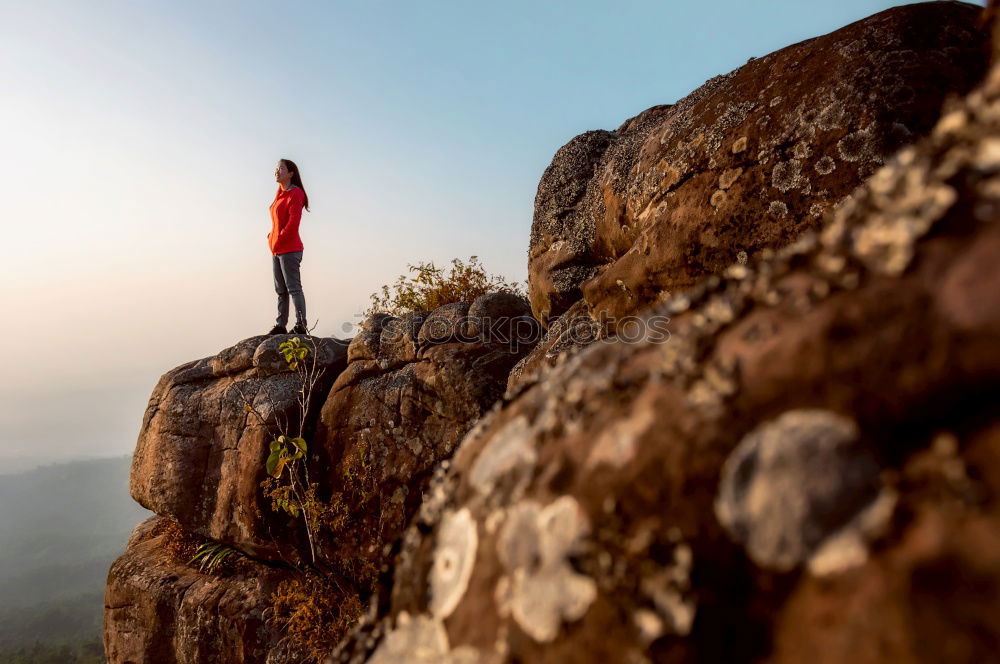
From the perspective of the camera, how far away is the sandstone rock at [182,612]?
309 inches

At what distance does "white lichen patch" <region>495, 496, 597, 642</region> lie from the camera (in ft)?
3.18

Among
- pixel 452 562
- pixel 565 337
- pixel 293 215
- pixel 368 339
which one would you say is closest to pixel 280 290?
pixel 293 215

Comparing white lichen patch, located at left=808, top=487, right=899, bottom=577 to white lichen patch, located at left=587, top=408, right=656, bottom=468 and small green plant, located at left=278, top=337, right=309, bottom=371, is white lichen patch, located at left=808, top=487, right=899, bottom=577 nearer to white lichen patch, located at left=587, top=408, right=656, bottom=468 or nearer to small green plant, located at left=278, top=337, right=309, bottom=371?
white lichen patch, located at left=587, top=408, right=656, bottom=468

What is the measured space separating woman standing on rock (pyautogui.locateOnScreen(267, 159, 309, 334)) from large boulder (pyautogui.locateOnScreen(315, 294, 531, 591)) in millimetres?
2393

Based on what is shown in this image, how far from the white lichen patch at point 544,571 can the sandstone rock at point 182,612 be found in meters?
8.20

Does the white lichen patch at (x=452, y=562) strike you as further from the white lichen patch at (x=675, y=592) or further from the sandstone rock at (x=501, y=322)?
the sandstone rock at (x=501, y=322)

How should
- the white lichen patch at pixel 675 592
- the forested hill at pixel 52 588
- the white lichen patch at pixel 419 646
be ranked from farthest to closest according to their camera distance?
1. the forested hill at pixel 52 588
2. the white lichen patch at pixel 419 646
3. the white lichen patch at pixel 675 592

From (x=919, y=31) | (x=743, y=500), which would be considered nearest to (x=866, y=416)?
(x=743, y=500)

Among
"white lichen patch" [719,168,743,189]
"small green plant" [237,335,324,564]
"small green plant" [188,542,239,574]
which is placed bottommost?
"small green plant" [188,542,239,574]

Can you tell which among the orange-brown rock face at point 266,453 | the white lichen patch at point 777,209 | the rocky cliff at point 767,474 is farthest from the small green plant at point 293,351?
the rocky cliff at point 767,474

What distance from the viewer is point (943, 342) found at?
0.73m

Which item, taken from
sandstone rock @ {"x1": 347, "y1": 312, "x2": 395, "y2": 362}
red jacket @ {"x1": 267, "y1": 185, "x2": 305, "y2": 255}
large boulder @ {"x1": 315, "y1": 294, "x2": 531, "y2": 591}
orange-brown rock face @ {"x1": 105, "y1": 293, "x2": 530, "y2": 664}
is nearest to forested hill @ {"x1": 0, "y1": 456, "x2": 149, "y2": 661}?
orange-brown rock face @ {"x1": 105, "y1": 293, "x2": 530, "y2": 664}

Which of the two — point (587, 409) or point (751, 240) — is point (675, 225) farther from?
point (587, 409)

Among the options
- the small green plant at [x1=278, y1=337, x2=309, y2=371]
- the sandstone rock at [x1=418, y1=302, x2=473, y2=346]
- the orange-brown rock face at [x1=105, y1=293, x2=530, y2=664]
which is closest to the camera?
the orange-brown rock face at [x1=105, y1=293, x2=530, y2=664]
